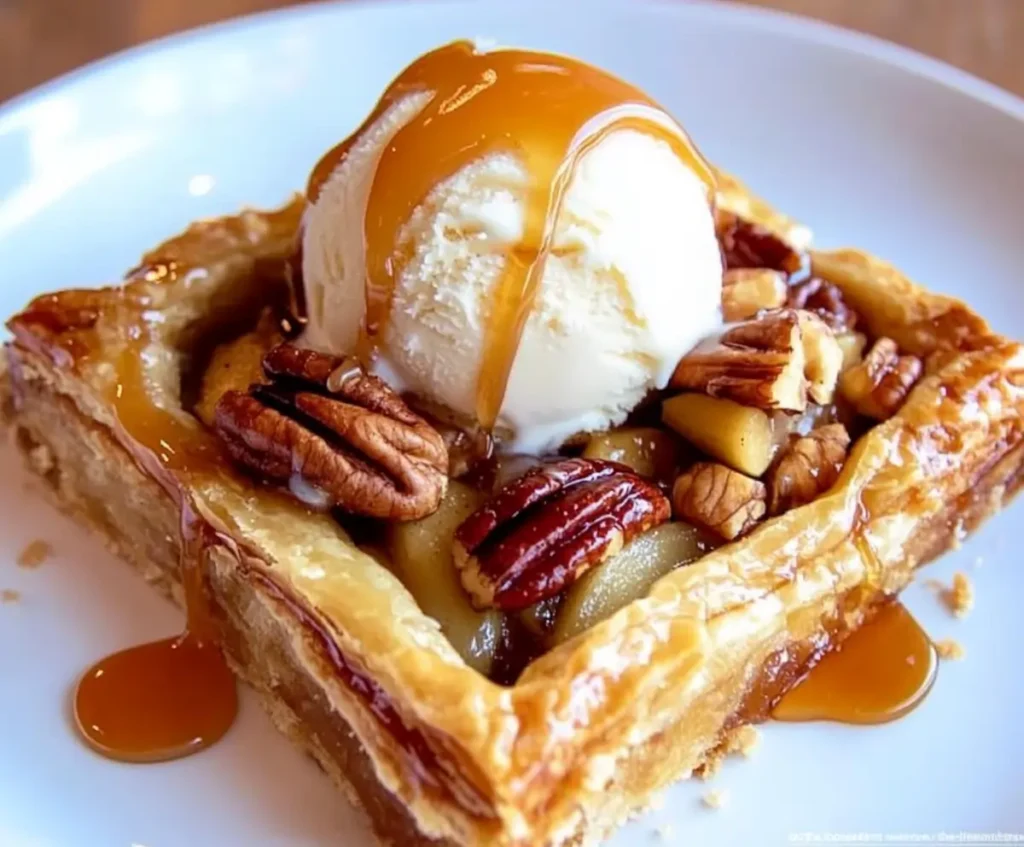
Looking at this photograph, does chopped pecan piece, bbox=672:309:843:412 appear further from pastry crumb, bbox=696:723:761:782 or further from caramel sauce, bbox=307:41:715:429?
pastry crumb, bbox=696:723:761:782

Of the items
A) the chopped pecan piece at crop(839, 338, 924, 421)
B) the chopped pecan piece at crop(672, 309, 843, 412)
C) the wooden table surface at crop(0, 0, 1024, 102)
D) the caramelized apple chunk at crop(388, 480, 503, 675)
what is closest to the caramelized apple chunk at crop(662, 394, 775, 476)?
the chopped pecan piece at crop(672, 309, 843, 412)

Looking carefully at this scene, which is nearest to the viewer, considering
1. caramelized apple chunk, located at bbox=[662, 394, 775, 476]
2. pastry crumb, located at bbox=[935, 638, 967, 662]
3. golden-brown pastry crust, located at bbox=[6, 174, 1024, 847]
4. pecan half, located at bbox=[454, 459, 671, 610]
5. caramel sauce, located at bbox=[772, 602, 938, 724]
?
golden-brown pastry crust, located at bbox=[6, 174, 1024, 847]

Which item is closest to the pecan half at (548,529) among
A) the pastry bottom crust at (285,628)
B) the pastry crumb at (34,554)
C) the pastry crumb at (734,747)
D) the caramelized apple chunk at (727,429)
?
the caramelized apple chunk at (727,429)

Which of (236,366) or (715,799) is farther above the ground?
(236,366)

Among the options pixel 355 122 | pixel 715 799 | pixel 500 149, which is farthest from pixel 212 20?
pixel 715 799

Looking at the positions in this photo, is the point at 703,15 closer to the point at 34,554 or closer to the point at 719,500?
the point at 719,500

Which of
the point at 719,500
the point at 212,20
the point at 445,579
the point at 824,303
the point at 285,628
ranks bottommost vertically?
the point at 285,628

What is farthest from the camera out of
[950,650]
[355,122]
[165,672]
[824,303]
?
[355,122]
